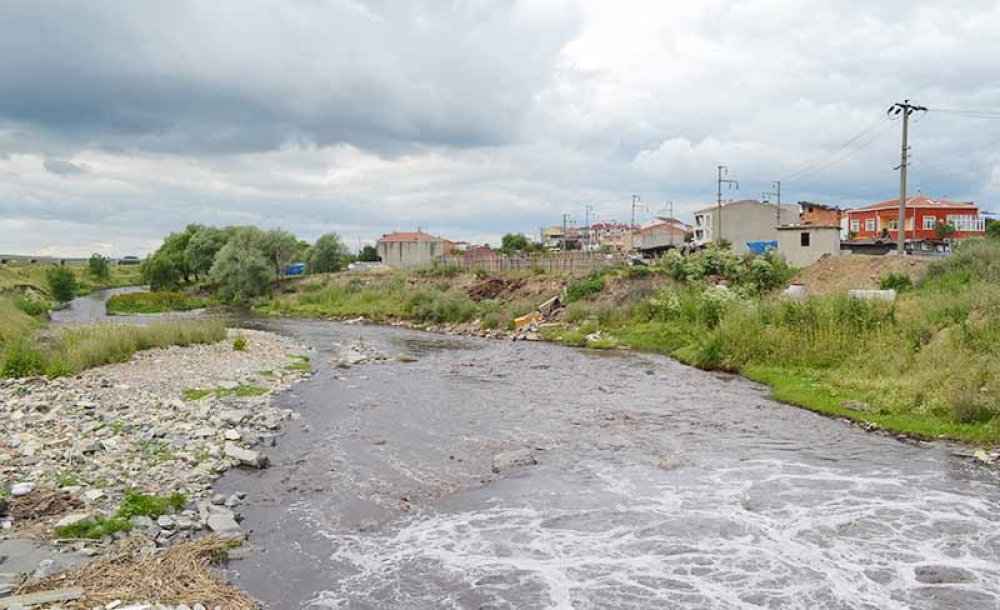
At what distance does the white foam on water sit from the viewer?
9.57m

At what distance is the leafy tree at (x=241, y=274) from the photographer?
8194 centimetres

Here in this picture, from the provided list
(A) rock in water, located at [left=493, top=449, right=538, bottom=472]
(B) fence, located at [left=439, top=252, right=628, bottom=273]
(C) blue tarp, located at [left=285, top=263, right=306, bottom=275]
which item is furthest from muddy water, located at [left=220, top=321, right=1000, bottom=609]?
(C) blue tarp, located at [left=285, top=263, right=306, bottom=275]

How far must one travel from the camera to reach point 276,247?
9169 centimetres

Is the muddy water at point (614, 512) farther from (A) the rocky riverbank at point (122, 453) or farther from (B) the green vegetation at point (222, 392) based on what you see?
(B) the green vegetation at point (222, 392)

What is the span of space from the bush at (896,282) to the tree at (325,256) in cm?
8059

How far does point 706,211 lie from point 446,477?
9139cm

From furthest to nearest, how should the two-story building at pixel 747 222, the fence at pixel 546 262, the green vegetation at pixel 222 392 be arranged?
the two-story building at pixel 747 222
the fence at pixel 546 262
the green vegetation at pixel 222 392

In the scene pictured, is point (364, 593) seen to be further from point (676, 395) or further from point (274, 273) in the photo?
point (274, 273)

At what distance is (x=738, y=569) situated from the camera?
33.8ft

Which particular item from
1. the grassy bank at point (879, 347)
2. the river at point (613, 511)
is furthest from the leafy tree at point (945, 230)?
the river at point (613, 511)

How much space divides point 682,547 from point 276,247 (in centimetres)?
8765

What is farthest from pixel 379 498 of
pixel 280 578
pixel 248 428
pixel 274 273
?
pixel 274 273

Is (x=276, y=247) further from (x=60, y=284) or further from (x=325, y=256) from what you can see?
(x=60, y=284)

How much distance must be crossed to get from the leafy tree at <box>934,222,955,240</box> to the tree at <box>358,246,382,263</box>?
303ft
